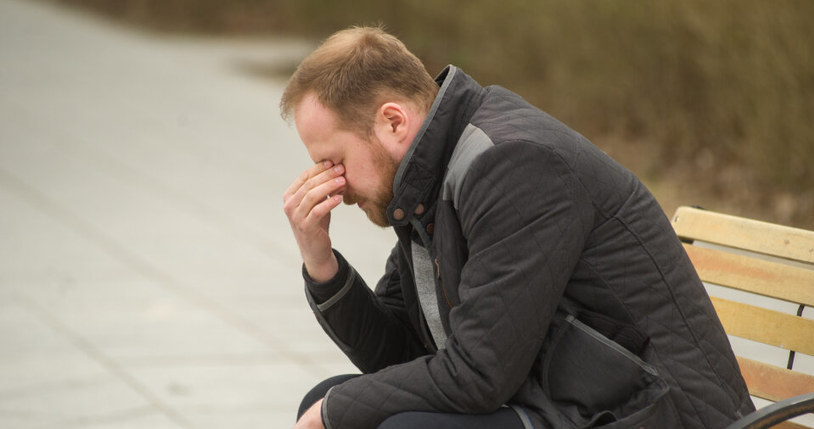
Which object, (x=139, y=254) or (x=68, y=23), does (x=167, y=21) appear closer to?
(x=68, y=23)

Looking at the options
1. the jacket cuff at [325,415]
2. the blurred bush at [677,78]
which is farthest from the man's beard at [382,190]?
the blurred bush at [677,78]

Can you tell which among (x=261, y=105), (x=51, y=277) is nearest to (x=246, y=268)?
(x=51, y=277)

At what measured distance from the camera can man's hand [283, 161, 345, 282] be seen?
2.29 meters

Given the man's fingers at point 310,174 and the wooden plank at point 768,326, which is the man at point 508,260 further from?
the wooden plank at point 768,326

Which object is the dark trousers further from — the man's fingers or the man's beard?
the man's fingers

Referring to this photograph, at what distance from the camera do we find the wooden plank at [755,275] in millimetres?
2533

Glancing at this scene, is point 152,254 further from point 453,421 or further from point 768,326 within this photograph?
point 453,421

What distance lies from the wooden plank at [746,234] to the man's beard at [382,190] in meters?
0.92

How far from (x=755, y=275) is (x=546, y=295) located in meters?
0.91

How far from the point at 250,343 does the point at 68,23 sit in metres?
11.3

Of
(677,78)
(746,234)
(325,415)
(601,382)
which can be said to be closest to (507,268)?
(601,382)

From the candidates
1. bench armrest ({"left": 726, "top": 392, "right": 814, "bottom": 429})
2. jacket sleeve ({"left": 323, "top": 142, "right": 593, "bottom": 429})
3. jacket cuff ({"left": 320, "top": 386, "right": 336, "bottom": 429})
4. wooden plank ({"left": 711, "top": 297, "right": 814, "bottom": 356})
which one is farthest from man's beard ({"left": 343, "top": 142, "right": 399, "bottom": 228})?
wooden plank ({"left": 711, "top": 297, "right": 814, "bottom": 356})

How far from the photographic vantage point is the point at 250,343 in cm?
473

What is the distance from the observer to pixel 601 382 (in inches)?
78.7
